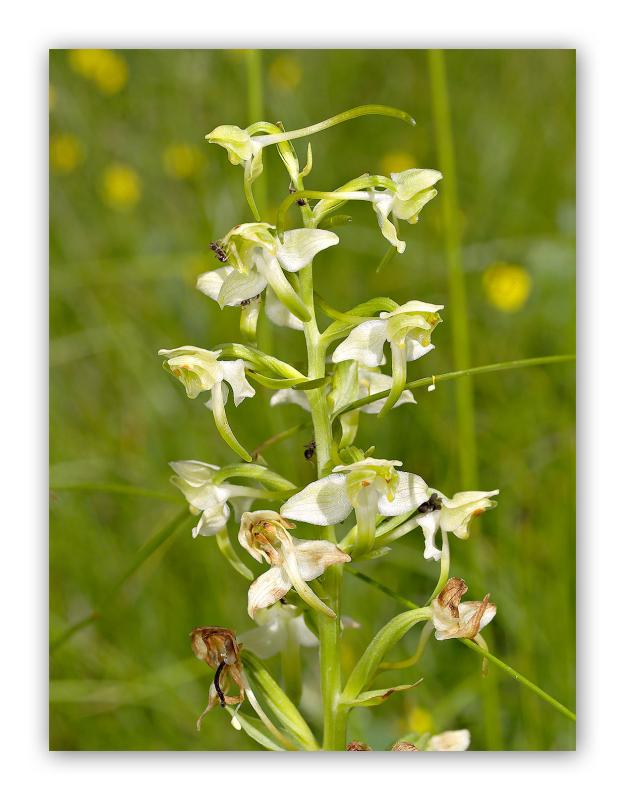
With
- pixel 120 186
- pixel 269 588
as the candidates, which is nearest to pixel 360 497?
pixel 269 588

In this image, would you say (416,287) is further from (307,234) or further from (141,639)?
(307,234)

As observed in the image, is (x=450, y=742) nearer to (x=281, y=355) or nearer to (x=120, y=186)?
(x=281, y=355)

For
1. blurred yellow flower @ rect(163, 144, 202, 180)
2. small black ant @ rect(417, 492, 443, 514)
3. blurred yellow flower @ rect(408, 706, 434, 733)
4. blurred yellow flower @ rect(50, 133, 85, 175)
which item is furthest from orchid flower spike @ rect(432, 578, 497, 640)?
blurred yellow flower @ rect(50, 133, 85, 175)

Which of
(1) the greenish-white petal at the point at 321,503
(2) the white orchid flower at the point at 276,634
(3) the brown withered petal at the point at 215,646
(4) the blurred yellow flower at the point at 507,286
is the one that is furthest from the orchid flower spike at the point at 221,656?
(4) the blurred yellow flower at the point at 507,286

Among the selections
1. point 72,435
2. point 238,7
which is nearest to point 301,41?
point 238,7

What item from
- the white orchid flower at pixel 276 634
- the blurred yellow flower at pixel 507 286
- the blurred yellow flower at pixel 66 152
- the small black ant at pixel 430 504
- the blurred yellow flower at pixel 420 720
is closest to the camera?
the small black ant at pixel 430 504

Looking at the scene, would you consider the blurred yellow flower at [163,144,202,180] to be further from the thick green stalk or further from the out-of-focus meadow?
the thick green stalk

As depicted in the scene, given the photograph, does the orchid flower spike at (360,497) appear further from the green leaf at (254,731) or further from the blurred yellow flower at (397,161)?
the blurred yellow flower at (397,161)
